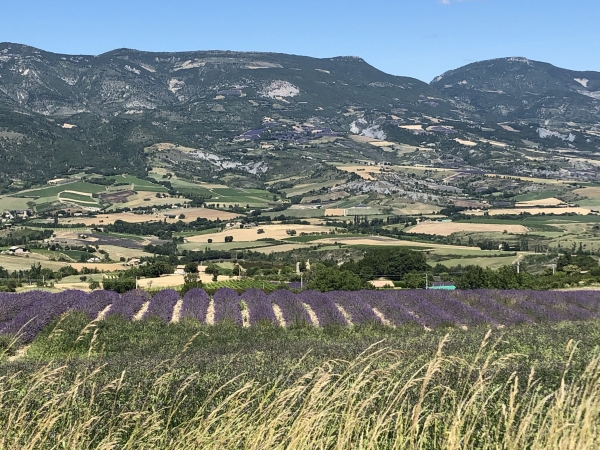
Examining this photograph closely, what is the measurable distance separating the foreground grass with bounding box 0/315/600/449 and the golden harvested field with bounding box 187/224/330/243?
8412 centimetres

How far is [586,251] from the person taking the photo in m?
74.5

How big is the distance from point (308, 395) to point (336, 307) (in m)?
22.8

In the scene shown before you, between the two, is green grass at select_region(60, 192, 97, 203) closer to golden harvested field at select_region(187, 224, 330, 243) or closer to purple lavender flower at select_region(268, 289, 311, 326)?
golden harvested field at select_region(187, 224, 330, 243)

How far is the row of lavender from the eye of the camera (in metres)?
22.5

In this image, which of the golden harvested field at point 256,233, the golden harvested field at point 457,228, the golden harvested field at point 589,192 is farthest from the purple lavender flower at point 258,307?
the golden harvested field at point 589,192

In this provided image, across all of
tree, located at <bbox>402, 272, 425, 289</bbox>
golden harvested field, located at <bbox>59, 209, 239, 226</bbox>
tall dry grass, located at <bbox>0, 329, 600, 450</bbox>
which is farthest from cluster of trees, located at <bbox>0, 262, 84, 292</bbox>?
golden harvested field, located at <bbox>59, 209, 239, 226</bbox>

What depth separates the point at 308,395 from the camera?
478cm

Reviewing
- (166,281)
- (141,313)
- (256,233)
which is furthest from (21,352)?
(256,233)

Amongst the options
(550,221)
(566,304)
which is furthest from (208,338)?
(550,221)

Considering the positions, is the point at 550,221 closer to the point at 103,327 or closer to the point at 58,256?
the point at 58,256

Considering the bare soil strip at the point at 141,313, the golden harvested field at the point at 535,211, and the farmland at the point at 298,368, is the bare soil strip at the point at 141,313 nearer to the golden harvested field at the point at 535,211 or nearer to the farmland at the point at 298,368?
the farmland at the point at 298,368

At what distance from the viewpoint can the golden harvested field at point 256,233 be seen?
102625 millimetres

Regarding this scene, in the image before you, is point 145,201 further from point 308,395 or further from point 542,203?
point 308,395

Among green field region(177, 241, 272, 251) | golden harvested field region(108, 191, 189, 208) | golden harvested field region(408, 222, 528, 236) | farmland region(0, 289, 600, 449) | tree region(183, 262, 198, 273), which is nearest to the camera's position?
farmland region(0, 289, 600, 449)
